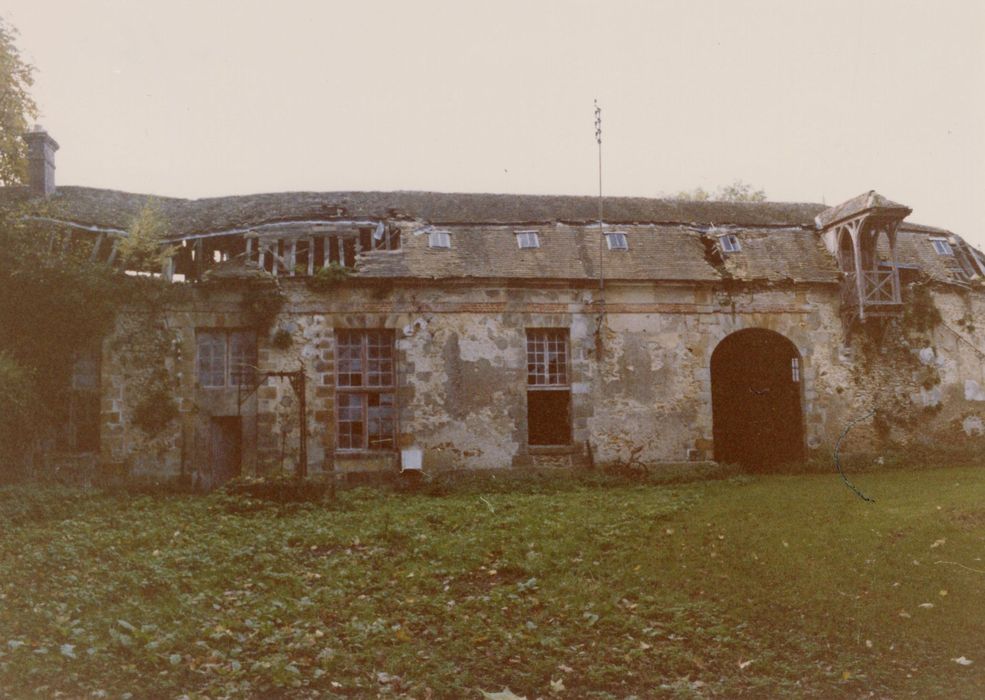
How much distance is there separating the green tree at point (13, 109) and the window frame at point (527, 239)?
1375 cm

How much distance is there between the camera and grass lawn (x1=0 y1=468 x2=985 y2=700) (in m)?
7.05

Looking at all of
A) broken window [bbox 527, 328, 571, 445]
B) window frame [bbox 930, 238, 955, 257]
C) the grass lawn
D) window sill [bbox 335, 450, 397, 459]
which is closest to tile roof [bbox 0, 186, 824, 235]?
window frame [bbox 930, 238, 955, 257]

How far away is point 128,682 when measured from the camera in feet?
22.1

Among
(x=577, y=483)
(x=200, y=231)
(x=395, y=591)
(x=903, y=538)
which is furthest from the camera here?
(x=200, y=231)

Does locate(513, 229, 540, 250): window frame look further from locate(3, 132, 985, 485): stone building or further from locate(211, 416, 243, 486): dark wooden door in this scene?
locate(211, 416, 243, 486): dark wooden door

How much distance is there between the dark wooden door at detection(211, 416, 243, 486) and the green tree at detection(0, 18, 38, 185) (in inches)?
431

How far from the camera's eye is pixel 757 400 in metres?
20.1

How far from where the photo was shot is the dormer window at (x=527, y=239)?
62.1 ft

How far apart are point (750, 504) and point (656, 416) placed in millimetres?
4374

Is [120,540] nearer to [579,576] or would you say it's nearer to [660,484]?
[579,576]

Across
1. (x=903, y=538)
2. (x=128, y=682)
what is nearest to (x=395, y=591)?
(x=128, y=682)

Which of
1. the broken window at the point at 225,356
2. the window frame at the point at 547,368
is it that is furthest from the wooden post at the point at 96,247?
the window frame at the point at 547,368

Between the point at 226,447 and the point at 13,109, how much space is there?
12.5 meters

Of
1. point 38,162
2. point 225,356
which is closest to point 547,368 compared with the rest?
point 225,356
